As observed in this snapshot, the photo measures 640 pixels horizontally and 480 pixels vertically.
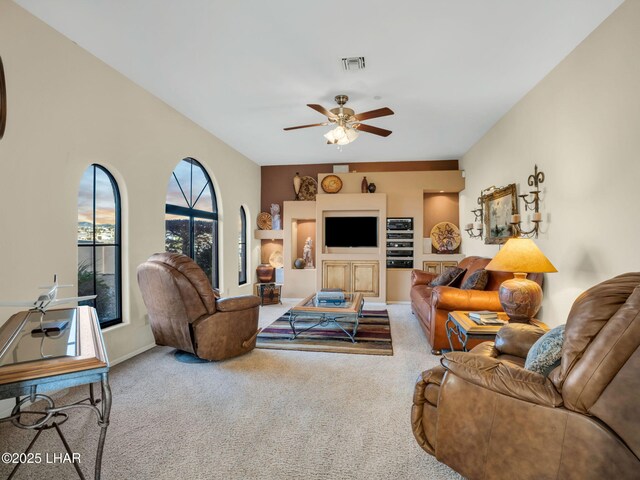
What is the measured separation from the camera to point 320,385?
291 cm

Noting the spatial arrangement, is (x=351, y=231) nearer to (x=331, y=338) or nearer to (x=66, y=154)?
(x=331, y=338)

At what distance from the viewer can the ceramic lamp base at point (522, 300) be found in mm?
2811

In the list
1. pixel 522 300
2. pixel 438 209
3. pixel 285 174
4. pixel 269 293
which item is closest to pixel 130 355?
pixel 269 293

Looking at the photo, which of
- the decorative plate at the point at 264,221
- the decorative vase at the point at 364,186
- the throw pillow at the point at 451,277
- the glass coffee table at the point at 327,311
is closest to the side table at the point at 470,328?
the glass coffee table at the point at 327,311

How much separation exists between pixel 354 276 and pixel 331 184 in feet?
6.26

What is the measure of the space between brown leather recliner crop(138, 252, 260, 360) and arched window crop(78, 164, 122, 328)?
0.39 m

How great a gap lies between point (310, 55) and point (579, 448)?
3.14 metres

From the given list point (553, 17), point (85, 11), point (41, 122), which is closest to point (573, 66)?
point (553, 17)

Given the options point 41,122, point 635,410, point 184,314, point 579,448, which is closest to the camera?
point 635,410

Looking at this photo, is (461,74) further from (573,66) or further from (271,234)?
(271,234)

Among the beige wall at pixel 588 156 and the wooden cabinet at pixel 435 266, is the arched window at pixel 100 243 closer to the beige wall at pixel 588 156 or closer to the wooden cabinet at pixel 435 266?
the beige wall at pixel 588 156

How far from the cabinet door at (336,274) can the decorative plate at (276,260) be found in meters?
0.98

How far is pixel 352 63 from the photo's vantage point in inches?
124

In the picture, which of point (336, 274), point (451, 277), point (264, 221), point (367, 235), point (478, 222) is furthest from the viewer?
point (264, 221)
